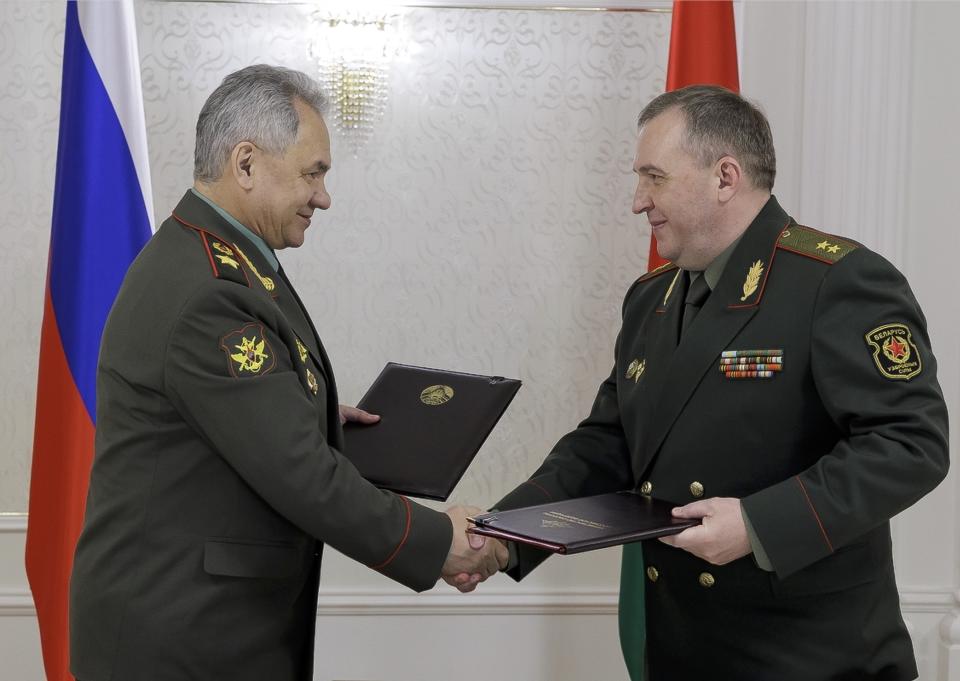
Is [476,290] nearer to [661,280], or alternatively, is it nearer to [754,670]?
[661,280]

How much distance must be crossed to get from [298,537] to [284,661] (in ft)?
0.78

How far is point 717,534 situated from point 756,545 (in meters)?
0.08

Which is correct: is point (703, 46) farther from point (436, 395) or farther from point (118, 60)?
point (118, 60)

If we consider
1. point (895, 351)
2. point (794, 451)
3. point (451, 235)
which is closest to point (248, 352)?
point (794, 451)

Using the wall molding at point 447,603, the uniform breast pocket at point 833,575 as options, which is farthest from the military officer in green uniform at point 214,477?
the wall molding at point 447,603

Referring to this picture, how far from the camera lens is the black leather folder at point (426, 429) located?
2.16m

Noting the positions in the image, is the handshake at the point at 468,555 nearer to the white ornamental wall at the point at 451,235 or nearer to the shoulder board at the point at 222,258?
the shoulder board at the point at 222,258

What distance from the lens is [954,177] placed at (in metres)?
3.30

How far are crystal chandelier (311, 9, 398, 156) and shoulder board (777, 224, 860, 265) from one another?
196 centimetres

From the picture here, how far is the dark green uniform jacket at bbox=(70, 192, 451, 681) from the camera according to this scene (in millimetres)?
1782

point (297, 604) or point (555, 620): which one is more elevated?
point (297, 604)

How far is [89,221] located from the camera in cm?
301

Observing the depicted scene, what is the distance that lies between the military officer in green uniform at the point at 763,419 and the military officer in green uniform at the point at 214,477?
54cm

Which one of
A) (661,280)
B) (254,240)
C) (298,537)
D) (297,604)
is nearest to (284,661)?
(297,604)
